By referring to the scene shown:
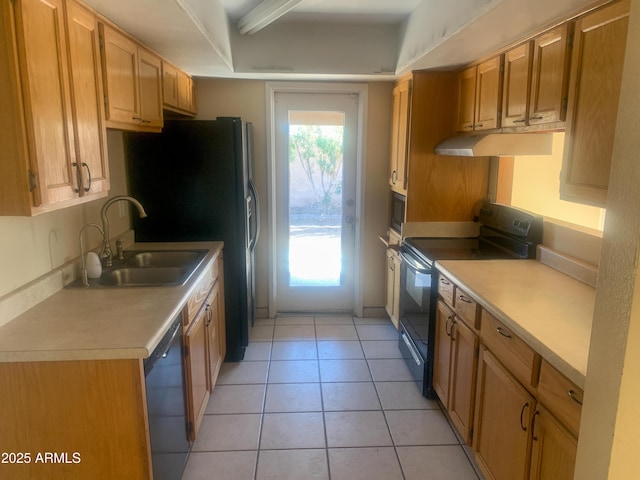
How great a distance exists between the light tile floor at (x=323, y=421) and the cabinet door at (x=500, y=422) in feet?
0.97

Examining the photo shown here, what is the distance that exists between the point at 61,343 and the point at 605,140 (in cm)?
200

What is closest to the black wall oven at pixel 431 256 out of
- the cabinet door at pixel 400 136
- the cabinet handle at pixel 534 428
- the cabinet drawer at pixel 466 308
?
the cabinet drawer at pixel 466 308

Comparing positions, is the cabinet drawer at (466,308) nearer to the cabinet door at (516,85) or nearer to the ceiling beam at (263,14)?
the cabinet door at (516,85)

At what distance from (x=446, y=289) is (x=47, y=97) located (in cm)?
201

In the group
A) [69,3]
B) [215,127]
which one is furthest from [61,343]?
[215,127]

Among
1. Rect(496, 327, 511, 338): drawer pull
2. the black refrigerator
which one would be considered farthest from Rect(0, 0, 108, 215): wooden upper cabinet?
Rect(496, 327, 511, 338): drawer pull

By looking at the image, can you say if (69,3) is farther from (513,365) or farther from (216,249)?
(513,365)

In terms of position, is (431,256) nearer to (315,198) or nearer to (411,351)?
(411,351)

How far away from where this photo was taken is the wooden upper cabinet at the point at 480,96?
8.20 ft

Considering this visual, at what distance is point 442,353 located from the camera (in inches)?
102

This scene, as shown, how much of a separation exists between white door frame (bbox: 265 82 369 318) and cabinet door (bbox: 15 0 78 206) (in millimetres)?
2269

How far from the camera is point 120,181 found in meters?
2.95

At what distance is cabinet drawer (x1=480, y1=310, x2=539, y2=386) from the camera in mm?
1615

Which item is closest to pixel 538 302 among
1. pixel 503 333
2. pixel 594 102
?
pixel 503 333
